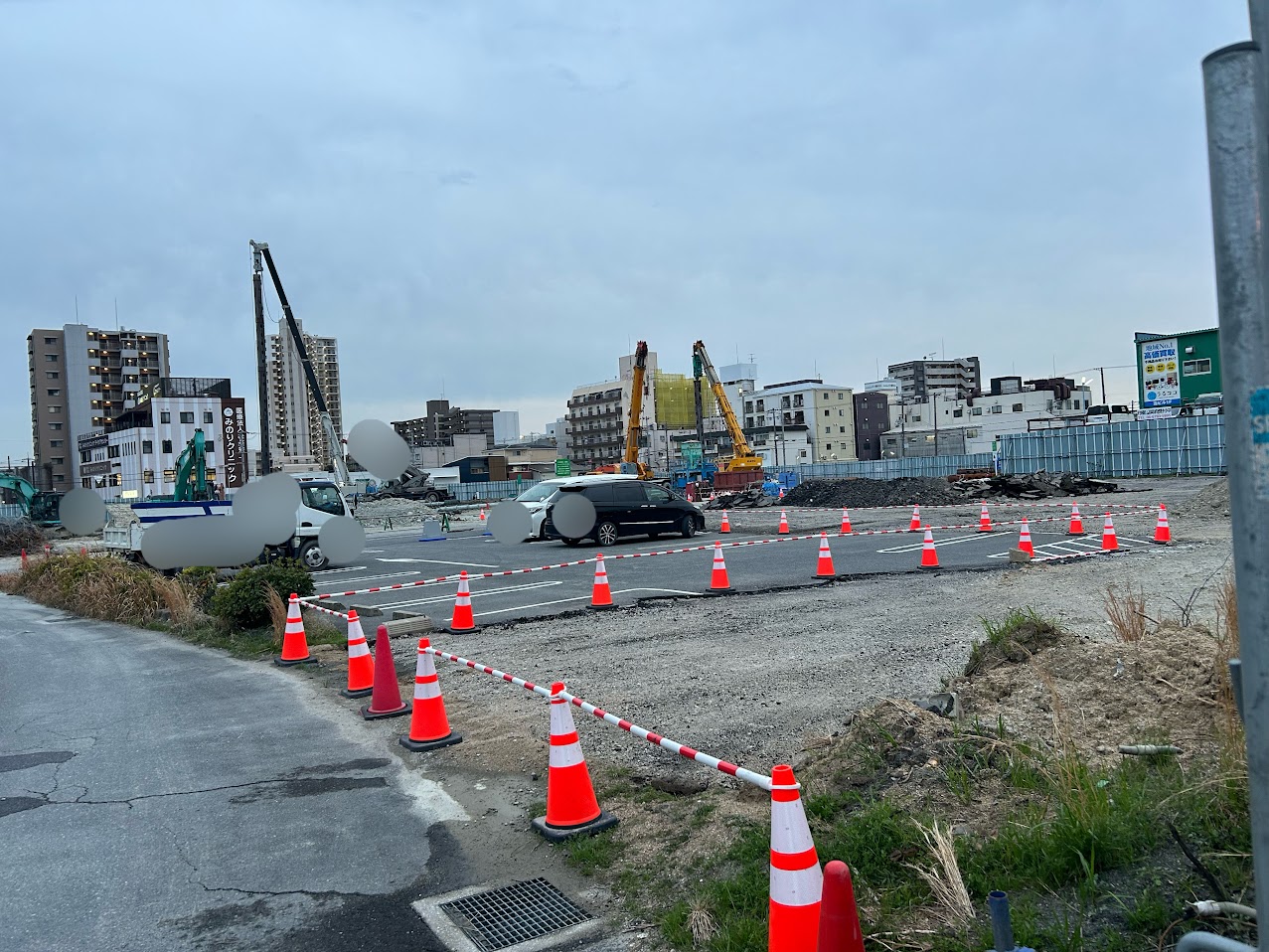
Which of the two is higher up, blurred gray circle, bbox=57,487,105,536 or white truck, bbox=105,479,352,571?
blurred gray circle, bbox=57,487,105,536

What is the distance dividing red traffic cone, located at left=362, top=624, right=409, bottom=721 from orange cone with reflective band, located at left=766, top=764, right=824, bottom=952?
5592 mm

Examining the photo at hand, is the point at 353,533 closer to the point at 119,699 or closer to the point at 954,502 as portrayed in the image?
the point at 119,699

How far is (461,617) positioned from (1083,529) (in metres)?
15.7

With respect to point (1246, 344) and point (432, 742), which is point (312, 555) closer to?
point (432, 742)

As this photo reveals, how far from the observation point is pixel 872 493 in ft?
139

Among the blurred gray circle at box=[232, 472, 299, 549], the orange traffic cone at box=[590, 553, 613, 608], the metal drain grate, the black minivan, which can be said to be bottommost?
the metal drain grate

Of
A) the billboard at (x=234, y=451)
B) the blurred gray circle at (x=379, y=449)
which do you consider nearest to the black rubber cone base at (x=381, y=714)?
the blurred gray circle at (x=379, y=449)

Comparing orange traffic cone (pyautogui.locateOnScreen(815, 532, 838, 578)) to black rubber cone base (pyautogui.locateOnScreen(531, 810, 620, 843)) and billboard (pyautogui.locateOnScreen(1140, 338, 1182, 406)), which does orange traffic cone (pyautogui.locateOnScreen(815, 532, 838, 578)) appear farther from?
billboard (pyautogui.locateOnScreen(1140, 338, 1182, 406))

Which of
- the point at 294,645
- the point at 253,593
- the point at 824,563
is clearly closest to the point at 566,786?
the point at 294,645

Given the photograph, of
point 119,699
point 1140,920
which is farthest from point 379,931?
point 119,699

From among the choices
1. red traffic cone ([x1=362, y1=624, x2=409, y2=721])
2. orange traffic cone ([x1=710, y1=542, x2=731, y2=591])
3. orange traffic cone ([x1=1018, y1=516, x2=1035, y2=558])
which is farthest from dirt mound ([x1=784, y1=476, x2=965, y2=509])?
red traffic cone ([x1=362, y1=624, x2=409, y2=721])

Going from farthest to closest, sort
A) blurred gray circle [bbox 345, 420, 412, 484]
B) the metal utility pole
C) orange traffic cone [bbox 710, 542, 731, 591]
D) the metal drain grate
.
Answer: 1. the metal utility pole
2. orange traffic cone [bbox 710, 542, 731, 591]
3. blurred gray circle [bbox 345, 420, 412, 484]
4. the metal drain grate

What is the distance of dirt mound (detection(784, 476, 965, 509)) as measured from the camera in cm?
3872

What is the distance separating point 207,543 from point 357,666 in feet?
17.4
